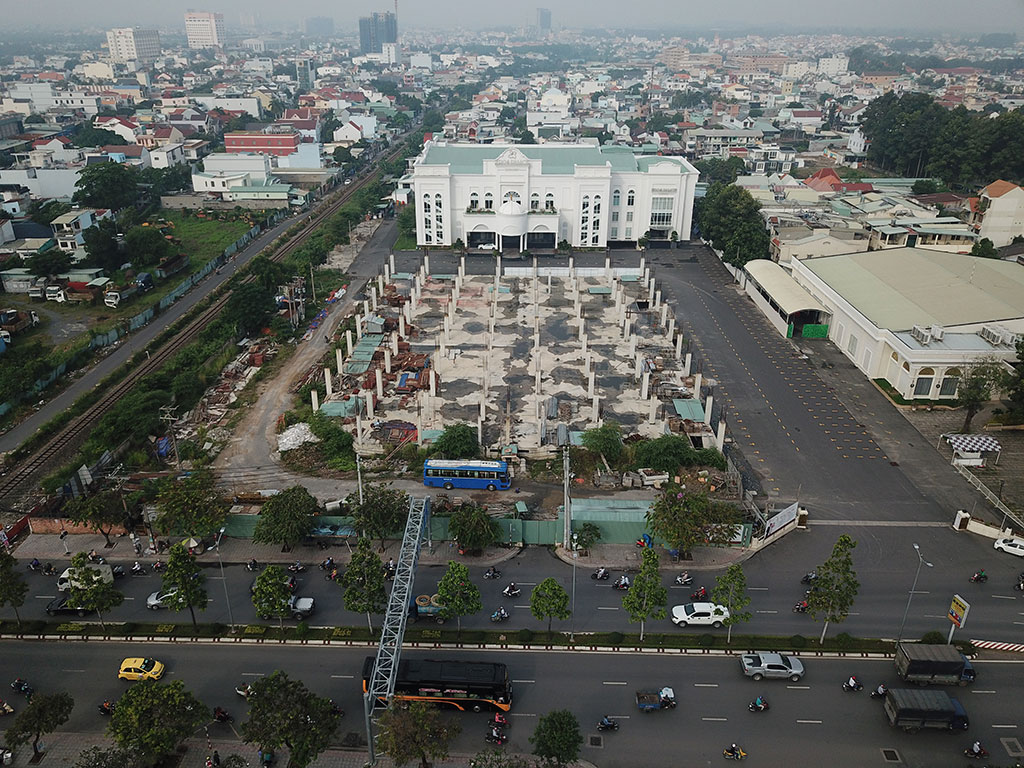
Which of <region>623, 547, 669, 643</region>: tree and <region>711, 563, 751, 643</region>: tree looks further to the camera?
<region>711, 563, 751, 643</region>: tree

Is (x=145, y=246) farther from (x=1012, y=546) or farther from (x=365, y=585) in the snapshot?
(x=1012, y=546)

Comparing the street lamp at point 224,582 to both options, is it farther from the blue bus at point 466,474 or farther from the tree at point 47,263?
the tree at point 47,263

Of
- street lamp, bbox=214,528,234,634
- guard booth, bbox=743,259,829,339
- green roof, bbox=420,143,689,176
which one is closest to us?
street lamp, bbox=214,528,234,634

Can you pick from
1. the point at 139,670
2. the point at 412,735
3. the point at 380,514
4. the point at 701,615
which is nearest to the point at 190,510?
the point at 139,670

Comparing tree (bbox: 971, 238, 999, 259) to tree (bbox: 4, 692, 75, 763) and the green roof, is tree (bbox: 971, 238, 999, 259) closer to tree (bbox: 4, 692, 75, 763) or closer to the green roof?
the green roof

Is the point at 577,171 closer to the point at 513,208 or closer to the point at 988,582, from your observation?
the point at 513,208

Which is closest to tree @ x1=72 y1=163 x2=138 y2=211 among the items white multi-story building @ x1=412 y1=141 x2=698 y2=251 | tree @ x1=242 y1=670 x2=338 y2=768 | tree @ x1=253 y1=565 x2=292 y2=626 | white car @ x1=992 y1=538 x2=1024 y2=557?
white multi-story building @ x1=412 y1=141 x2=698 y2=251
